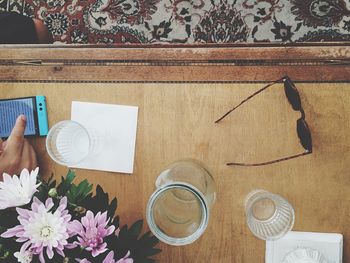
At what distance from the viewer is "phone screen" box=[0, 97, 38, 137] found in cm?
83

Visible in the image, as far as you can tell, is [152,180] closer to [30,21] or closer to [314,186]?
[314,186]

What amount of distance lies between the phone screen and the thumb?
38 millimetres

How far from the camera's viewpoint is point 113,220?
2.36 ft

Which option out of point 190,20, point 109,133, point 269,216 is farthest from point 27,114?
point 190,20

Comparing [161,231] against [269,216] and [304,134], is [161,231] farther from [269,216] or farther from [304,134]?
[304,134]

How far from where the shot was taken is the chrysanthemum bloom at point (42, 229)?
59 centimetres

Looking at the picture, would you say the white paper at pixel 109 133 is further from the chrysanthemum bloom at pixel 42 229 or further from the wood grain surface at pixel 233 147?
the chrysanthemum bloom at pixel 42 229

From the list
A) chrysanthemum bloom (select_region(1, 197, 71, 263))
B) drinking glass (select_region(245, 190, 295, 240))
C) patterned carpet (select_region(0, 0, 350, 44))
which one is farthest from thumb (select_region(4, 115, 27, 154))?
patterned carpet (select_region(0, 0, 350, 44))

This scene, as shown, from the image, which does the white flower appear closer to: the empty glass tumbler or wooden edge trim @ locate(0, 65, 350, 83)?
the empty glass tumbler

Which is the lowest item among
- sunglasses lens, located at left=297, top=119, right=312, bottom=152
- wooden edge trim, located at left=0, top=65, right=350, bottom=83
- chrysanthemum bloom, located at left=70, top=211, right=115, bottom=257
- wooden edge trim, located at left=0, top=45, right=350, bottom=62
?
chrysanthemum bloom, located at left=70, top=211, right=115, bottom=257

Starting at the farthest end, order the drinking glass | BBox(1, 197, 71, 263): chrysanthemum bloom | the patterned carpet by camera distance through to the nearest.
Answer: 1. the patterned carpet
2. the drinking glass
3. BBox(1, 197, 71, 263): chrysanthemum bloom

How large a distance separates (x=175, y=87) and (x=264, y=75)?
6.4 inches

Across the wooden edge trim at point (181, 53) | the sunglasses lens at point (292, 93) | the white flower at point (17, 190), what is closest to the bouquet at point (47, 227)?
the white flower at point (17, 190)

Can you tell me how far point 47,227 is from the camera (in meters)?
0.59
